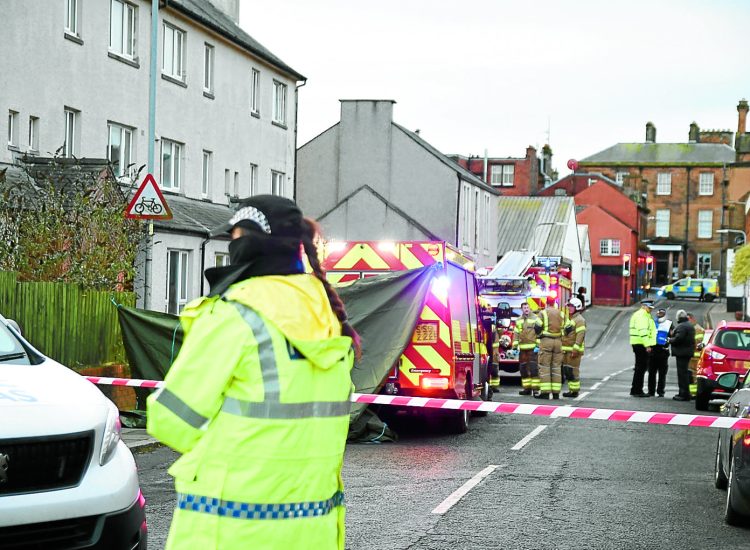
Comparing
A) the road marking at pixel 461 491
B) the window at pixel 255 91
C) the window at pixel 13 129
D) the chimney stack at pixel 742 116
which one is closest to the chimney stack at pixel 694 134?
the chimney stack at pixel 742 116

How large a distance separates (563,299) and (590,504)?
2555 cm

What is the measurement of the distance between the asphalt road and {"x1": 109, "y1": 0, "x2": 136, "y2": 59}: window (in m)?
15.2

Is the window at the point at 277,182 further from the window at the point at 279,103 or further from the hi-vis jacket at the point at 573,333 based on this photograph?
the hi-vis jacket at the point at 573,333

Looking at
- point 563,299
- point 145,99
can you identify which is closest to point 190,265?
point 145,99

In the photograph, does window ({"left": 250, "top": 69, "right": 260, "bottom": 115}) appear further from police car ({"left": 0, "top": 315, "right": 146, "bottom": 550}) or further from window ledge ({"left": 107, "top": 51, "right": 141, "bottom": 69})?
police car ({"left": 0, "top": 315, "right": 146, "bottom": 550})

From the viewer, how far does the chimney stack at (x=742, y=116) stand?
110688 millimetres

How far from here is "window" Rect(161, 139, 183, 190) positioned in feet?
101

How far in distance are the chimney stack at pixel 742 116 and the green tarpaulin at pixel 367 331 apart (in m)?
102

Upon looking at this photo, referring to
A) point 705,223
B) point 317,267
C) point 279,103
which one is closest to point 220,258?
point 279,103

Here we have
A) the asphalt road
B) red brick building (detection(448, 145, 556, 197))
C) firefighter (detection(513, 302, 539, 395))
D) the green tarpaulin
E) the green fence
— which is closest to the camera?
the asphalt road

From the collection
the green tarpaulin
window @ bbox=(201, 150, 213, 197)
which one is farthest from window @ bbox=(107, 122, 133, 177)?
the green tarpaulin

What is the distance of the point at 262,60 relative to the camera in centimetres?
3675

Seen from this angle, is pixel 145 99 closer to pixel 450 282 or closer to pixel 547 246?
pixel 450 282

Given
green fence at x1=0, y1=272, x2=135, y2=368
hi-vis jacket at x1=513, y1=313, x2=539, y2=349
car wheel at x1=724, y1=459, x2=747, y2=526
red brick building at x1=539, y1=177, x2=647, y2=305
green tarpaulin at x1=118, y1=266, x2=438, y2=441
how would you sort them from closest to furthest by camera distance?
1. car wheel at x1=724, y1=459, x2=747, y2=526
2. green fence at x1=0, y1=272, x2=135, y2=368
3. green tarpaulin at x1=118, y1=266, x2=438, y2=441
4. hi-vis jacket at x1=513, y1=313, x2=539, y2=349
5. red brick building at x1=539, y1=177, x2=647, y2=305
